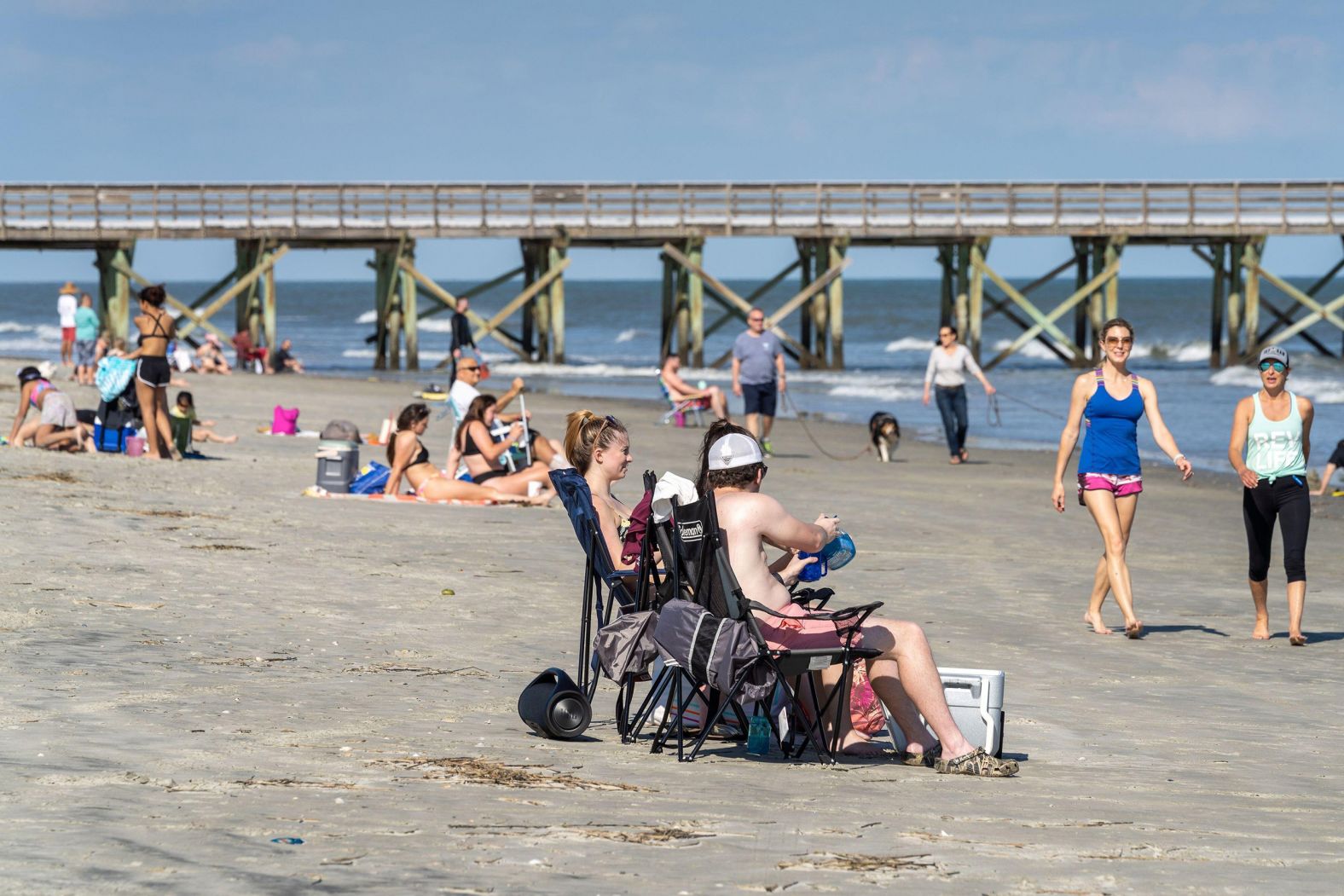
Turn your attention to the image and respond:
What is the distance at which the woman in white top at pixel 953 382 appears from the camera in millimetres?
16656

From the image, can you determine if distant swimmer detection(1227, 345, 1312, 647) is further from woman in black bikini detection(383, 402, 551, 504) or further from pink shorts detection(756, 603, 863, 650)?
woman in black bikini detection(383, 402, 551, 504)

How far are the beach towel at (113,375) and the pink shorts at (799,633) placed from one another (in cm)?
1001

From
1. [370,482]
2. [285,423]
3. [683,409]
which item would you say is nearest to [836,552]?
[370,482]

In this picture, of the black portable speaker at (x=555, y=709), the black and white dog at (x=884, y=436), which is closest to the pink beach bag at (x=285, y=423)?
the black and white dog at (x=884, y=436)

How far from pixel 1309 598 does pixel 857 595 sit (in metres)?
2.64

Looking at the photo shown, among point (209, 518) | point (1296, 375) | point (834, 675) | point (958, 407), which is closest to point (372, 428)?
point (958, 407)

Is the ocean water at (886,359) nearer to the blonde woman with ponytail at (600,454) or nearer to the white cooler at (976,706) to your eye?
the blonde woman with ponytail at (600,454)

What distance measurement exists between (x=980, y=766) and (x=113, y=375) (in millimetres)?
10683

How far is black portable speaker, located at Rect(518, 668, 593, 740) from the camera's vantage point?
215 inches

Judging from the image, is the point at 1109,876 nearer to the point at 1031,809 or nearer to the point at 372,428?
the point at 1031,809

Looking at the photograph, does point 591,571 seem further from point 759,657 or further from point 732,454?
point 759,657

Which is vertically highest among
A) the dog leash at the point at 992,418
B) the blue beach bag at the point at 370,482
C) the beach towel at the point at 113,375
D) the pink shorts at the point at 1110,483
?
the beach towel at the point at 113,375

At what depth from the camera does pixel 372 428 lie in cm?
2014

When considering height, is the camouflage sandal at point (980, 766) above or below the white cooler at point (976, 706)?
below
